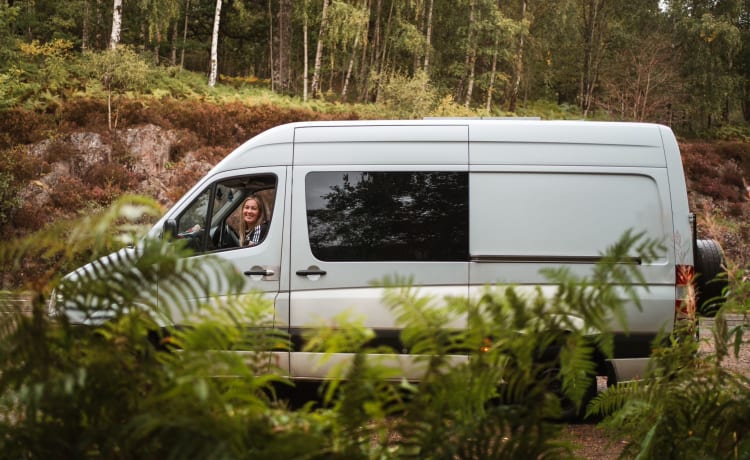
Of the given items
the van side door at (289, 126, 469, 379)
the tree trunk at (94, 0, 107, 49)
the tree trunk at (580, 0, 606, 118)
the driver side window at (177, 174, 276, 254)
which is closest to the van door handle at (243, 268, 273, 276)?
the van side door at (289, 126, 469, 379)

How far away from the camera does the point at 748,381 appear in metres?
1.56

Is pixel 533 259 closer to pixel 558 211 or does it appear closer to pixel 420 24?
pixel 558 211

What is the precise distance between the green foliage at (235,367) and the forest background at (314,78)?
1325 mm

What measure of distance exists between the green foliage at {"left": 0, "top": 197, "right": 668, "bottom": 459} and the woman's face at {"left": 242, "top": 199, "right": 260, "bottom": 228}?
600cm

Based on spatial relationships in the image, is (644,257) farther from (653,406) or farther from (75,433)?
(75,433)

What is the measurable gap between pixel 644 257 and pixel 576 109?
38.3 metres

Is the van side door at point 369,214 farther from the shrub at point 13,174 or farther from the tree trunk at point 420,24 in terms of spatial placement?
the tree trunk at point 420,24

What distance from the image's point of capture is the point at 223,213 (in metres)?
7.29

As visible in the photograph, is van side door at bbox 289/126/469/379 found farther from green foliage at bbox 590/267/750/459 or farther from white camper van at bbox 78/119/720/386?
green foliage at bbox 590/267/750/459

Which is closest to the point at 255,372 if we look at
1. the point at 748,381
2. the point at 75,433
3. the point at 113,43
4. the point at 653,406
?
the point at 75,433

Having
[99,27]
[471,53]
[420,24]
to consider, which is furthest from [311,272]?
[420,24]

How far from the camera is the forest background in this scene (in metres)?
18.9

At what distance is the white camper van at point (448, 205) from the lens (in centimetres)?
677

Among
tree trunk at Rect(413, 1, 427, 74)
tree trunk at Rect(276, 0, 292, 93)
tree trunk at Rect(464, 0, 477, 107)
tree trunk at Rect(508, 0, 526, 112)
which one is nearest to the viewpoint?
tree trunk at Rect(276, 0, 292, 93)
